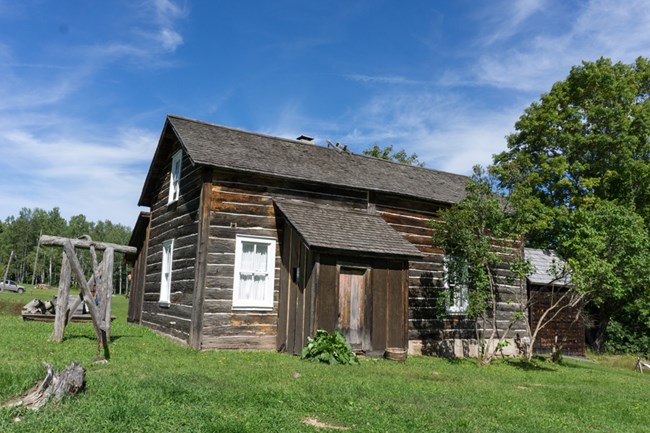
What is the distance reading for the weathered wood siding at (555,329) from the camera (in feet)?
70.3

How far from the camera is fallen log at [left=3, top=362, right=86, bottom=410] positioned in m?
5.97

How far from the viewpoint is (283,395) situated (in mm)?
7637

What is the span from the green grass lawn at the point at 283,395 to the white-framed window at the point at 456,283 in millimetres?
3083

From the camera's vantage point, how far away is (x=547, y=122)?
28219 millimetres

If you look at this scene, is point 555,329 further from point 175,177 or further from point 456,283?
point 175,177

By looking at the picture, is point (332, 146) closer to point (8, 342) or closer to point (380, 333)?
point (380, 333)

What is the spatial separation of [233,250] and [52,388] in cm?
776

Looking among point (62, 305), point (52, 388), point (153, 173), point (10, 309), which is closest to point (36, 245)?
point (10, 309)

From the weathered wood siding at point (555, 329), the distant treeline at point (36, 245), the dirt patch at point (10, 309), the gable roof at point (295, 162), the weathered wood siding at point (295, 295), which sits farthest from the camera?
the distant treeline at point (36, 245)

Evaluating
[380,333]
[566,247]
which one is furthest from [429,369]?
[566,247]

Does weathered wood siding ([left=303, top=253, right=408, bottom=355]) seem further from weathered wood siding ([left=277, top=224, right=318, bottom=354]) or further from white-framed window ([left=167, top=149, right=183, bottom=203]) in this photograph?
white-framed window ([left=167, top=149, right=183, bottom=203])

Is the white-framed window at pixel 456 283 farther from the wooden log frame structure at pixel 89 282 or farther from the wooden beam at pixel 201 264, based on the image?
the wooden log frame structure at pixel 89 282

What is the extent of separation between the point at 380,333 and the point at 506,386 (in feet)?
12.0

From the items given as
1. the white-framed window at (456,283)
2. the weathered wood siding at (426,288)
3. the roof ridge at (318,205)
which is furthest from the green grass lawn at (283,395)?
the roof ridge at (318,205)
